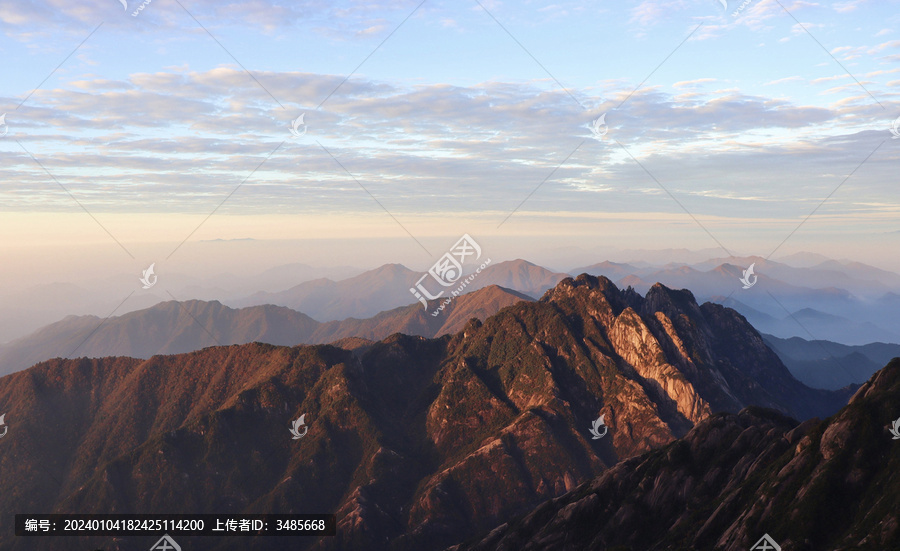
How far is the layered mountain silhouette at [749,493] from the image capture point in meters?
107

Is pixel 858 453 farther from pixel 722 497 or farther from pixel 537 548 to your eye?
pixel 537 548

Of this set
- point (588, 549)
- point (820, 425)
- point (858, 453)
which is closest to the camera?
point (858, 453)

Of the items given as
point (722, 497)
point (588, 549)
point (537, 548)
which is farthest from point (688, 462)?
point (537, 548)

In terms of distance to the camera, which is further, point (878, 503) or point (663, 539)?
point (663, 539)

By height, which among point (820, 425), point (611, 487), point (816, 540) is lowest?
point (816, 540)

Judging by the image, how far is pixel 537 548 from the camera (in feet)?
519

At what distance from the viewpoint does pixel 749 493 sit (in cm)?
12775

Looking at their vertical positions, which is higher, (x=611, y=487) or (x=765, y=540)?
(x=611, y=487)

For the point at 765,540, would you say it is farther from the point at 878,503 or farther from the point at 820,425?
the point at 820,425

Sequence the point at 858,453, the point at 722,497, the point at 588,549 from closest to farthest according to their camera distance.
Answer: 1. the point at 858,453
2. the point at 722,497
3. the point at 588,549

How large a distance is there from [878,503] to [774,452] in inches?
1415

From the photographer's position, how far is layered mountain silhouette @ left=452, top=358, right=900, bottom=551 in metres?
107

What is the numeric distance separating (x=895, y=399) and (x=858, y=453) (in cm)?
1273

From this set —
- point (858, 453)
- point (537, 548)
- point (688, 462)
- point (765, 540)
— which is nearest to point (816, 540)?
point (765, 540)
